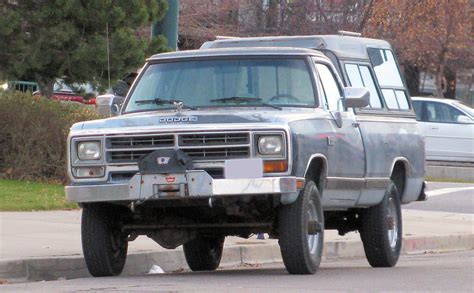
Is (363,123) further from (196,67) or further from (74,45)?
(74,45)

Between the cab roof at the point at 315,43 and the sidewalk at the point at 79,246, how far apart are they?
7.30ft

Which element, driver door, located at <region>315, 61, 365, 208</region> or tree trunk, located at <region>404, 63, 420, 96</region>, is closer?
driver door, located at <region>315, 61, 365, 208</region>

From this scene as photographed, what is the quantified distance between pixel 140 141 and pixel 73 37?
10.5 meters

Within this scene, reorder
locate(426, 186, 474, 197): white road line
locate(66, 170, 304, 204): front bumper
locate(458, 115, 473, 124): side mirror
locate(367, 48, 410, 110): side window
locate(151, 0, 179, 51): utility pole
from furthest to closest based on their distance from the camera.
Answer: locate(458, 115, 473, 124): side mirror → locate(426, 186, 474, 197): white road line → locate(151, 0, 179, 51): utility pole → locate(367, 48, 410, 110): side window → locate(66, 170, 304, 204): front bumper

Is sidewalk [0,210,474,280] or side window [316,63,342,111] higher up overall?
side window [316,63,342,111]

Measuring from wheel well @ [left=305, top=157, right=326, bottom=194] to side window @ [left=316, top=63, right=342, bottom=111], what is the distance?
31.2 inches

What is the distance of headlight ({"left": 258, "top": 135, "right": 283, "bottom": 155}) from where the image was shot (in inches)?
383

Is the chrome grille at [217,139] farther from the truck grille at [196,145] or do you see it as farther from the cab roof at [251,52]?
the cab roof at [251,52]

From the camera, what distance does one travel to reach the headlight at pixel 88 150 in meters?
10.1

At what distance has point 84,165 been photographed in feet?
33.1

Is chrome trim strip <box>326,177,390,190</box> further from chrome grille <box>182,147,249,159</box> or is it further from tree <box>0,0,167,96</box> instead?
tree <box>0,0,167,96</box>

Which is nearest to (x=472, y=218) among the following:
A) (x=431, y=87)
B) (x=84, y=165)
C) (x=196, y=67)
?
(x=196, y=67)

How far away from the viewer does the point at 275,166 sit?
972 centimetres

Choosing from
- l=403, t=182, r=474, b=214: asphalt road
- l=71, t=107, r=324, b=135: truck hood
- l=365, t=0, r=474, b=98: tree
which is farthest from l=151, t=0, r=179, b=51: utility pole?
l=365, t=0, r=474, b=98: tree
